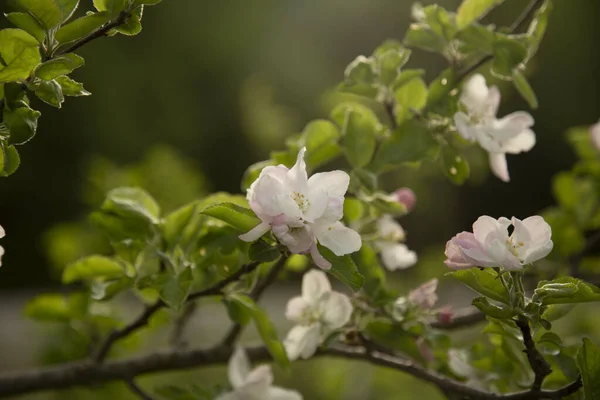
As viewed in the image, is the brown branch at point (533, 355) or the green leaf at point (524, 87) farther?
the green leaf at point (524, 87)

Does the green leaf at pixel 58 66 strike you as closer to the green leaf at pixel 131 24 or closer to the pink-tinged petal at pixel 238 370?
the green leaf at pixel 131 24

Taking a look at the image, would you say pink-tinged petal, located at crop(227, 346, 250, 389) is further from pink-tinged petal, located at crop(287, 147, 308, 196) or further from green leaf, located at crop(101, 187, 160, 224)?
pink-tinged petal, located at crop(287, 147, 308, 196)

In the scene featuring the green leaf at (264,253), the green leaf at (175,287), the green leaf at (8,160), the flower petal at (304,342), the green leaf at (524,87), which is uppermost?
the green leaf at (8,160)

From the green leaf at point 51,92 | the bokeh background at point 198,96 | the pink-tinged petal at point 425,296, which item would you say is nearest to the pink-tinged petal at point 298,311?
the pink-tinged petal at point 425,296

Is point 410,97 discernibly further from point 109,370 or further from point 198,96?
point 198,96

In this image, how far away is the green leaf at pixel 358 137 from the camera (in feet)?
2.16

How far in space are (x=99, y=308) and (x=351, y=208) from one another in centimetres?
45

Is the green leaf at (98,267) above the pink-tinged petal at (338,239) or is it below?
below

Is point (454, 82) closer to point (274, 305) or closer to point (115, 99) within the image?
point (274, 305)

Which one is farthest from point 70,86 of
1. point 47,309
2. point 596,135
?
point 596,135

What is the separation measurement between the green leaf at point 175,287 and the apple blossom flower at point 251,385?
15 centimetres

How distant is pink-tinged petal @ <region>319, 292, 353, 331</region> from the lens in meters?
0.64

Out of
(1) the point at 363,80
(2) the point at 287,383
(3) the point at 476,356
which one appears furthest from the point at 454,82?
(2) the point at 287,383

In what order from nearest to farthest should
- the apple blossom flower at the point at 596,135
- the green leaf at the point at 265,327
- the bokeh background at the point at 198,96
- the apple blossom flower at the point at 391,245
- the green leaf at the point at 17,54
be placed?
→ the green leaf at the point at 17,54 → the green leaf at the point at 265,327 → the apple blossom flower at the point at 391,245 → the apple blossom flower at the point at 596,135 → the bokeh background at the point at 198,96
